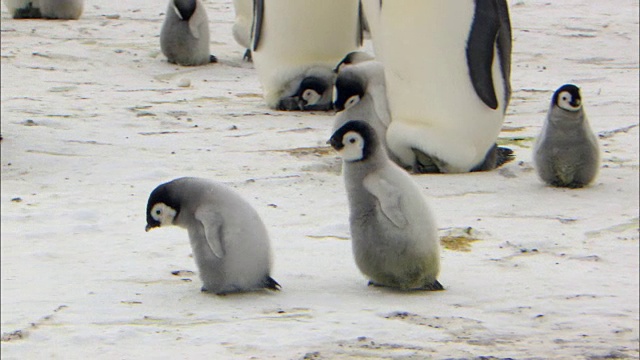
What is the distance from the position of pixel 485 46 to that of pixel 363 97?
0.37 meters

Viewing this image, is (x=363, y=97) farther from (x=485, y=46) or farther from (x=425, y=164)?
(x=485, y=46)

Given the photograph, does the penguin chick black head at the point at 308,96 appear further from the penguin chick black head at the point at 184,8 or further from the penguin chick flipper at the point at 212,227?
the penguin chick flipper at the point at 212,227

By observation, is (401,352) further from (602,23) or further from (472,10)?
(602,23)

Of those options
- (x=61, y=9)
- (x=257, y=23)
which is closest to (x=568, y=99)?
(x=257, y=23)

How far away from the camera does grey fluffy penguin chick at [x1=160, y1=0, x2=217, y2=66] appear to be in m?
6.00

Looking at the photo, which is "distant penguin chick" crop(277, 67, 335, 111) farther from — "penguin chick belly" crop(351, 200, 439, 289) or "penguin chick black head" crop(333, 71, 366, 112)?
"penguin chick belly" crop(351, 200, 439, 289)

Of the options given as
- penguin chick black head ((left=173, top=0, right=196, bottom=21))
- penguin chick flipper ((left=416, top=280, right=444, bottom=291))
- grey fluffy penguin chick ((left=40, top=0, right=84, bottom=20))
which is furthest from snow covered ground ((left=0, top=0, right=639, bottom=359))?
grey fluffy penguin chick ((left=40, top=0, right=84, bottom=20))

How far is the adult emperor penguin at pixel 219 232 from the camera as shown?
253cm

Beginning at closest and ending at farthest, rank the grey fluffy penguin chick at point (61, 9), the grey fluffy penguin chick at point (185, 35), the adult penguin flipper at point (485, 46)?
the adult penguin flipper at point (485, 46) → the grey fluffy penguin chick at point (185, 35) → the grey fluffy penguin chick at point (61, 9)

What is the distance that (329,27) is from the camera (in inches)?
191

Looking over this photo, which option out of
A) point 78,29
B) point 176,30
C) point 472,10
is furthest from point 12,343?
point 78,29

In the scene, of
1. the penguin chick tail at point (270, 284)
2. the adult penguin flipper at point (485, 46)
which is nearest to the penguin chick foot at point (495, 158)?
the adult penguin flipper at point (485, 46)

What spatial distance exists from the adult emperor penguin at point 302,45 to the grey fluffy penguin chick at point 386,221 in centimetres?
223

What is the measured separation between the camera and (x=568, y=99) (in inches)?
139
